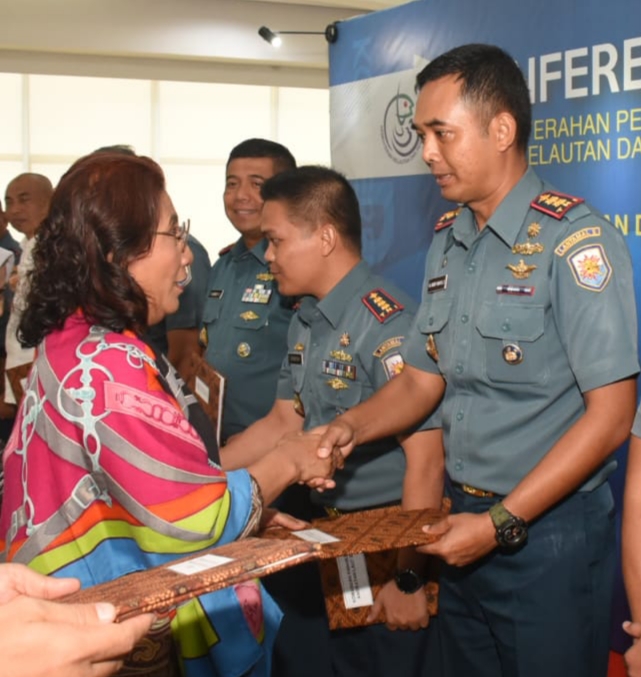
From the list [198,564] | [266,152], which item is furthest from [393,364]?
[266,152]

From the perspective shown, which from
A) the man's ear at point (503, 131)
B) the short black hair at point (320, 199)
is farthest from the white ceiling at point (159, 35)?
the man's ear at point (503, 131)

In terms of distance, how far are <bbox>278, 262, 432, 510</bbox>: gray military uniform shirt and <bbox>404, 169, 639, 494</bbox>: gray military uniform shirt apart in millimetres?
303

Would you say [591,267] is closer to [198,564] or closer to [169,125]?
[198,564]

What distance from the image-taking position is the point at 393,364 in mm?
2408

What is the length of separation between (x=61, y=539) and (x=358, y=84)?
2.79 metres

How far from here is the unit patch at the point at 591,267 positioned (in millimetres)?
1879

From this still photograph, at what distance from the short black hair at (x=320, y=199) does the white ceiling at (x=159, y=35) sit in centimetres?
562

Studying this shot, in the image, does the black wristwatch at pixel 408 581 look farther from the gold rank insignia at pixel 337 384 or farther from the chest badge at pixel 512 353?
the chest badge at pixel 512 353

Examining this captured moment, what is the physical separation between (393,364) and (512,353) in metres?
0.49

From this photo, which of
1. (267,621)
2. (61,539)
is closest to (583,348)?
(267,621)

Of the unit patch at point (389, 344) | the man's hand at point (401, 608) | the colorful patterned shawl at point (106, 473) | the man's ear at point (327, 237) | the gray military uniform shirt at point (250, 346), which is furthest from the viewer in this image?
the gray military uniform shirt at point (250, 346)

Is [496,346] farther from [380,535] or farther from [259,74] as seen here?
[259,74]

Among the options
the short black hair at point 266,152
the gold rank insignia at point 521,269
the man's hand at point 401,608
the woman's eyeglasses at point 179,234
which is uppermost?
the short black hair at point 266,152

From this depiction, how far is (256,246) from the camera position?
11.8ft
